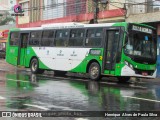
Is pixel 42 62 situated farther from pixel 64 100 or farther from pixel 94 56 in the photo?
pixel 64 100

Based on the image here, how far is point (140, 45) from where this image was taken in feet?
62.8

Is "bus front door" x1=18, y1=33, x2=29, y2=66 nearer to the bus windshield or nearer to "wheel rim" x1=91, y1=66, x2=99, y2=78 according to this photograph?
"wheel rim" x1=91, y1=66, x2=99, y2=78

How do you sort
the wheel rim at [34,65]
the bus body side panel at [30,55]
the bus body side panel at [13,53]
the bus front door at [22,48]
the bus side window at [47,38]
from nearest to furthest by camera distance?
the bus side window at [47,38], the bus body side panel at [30,55], the wheel rim at [34,65], the bus front door at [22,48], the bus body side panel at [13,53]

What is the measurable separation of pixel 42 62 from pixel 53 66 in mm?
1290

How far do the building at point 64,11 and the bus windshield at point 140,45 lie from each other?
29.2 feet

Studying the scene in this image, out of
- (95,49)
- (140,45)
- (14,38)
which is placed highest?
(14,38)

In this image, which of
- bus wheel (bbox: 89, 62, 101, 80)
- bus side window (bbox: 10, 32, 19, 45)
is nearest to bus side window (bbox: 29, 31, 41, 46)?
bus side window (bbox: 10, 32, 19, 45)

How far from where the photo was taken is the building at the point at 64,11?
29.7 m

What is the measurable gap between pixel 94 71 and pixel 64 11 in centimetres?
1829

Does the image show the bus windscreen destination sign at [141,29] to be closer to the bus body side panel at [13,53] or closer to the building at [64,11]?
the building at [64,11]

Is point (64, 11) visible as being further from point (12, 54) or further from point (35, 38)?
point (35, 38)

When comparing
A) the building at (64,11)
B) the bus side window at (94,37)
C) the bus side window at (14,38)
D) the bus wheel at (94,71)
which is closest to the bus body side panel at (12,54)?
the bus side window at (14,38)

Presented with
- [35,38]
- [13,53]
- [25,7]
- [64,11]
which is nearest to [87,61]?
[35,38]

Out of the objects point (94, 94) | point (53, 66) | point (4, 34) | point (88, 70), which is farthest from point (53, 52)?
Answer: point (4, 34)
